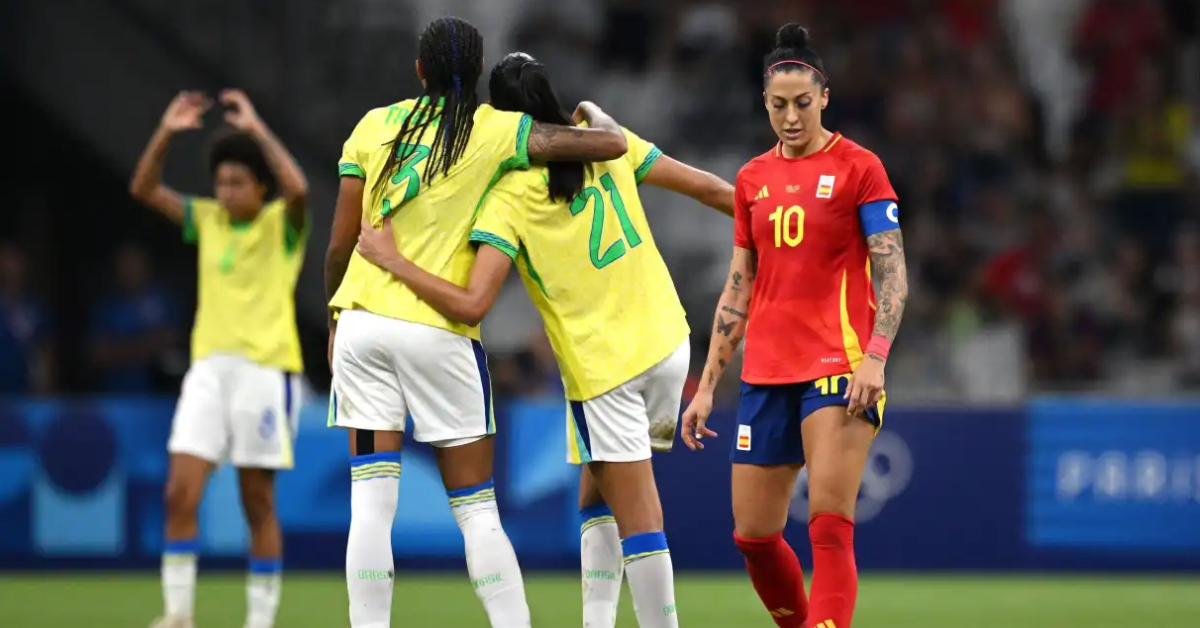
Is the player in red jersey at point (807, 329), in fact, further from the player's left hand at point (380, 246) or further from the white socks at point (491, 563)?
the player's left hand at point (380, 246)

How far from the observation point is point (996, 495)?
12852 mm

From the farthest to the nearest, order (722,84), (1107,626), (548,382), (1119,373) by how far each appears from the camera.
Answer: (722,84), (1119,373), (548,382), (1107,626)

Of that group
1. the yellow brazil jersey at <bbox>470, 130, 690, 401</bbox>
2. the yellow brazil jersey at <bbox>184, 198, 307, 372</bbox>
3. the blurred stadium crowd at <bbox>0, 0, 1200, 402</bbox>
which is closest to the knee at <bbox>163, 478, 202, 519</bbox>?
the yellow brazil jersey at <bbox>184, 198, 307, 372</bbox>

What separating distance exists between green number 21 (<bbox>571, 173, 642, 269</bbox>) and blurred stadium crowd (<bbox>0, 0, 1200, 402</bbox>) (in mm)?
7486

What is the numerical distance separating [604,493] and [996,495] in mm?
6846

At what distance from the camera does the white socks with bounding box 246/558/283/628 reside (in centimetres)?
882

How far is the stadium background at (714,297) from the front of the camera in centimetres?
1252

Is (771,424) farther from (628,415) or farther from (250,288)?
(250,288)

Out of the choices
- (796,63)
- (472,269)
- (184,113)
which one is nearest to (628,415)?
(472,269)

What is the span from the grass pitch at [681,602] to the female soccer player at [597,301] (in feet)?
10.4

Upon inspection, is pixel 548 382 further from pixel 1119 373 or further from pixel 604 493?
pixel 604 493

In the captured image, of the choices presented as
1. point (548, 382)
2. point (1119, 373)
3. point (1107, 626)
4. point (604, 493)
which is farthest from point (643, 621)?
point (1119, 373)

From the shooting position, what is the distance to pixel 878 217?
21.3ft

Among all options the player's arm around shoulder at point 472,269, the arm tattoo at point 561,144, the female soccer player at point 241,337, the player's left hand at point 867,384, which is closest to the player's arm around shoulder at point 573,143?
the arm tattoo at point 561,144
